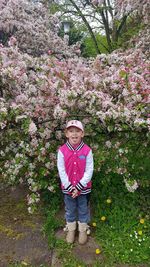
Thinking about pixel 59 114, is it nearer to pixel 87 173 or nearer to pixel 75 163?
pixel 75 163

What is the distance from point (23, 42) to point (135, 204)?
4.49 m

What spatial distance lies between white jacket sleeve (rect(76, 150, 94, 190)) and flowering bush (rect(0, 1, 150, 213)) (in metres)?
0.12

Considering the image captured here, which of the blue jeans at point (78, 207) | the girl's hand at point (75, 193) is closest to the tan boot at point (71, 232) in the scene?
the blue jeans at point (78, 207)

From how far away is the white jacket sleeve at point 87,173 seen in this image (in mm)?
3676

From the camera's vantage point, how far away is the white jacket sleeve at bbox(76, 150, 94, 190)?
3676 millimetres

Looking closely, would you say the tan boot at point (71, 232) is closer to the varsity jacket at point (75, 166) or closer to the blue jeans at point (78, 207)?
the blue jeans at point (78, 207)

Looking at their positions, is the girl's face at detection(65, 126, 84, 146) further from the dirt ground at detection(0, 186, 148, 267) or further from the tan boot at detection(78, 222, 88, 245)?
the dirt ground at detection(0, 186, 148, 267)

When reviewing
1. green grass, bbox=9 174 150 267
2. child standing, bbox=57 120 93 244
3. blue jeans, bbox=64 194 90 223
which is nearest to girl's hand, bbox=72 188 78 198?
child standing, bbox=57 120 93 244

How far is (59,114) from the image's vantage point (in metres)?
3.72

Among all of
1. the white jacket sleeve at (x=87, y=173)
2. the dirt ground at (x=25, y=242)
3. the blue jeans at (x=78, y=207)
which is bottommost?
the dirt ground at (x=25, y=242)

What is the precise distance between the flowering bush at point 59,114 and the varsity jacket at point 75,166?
0.16 meters

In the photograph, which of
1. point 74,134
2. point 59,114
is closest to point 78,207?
point 74,134

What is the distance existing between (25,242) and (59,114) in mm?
1462

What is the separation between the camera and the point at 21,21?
747cm
